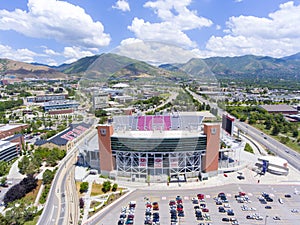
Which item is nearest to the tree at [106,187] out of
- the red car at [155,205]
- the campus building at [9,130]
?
the red car at [155,205]

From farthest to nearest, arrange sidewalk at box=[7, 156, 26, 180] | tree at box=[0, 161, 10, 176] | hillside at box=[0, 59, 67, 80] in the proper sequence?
hillside at box=[0, 59, 67, 80] < tree at box=[0, 161, 10, 176] < sidewalk at box=[7, 156, 26, 180]

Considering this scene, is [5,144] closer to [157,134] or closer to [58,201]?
[58,201]

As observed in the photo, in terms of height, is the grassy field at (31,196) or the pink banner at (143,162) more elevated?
the pink banner at (143,162)

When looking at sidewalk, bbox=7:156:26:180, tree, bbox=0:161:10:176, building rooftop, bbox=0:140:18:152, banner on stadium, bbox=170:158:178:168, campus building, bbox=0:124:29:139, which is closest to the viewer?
banner on stadium, bbox=170:158:178:168

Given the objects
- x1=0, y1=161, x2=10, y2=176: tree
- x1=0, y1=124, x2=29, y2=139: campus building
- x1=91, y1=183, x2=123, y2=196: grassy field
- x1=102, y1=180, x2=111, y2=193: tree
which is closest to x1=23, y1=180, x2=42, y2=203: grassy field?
x1=91, y1=183, x2=123, y2=196: grassy field

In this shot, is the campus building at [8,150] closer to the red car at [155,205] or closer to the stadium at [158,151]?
the stadium at [158,151]

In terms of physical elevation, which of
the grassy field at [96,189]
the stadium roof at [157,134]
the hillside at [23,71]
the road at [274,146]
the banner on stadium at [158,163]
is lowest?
the grassy field at [96,189]

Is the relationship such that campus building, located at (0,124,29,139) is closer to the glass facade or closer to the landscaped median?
the landscaped median

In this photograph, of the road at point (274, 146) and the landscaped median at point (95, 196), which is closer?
the landscaped median at point (95, 196)
